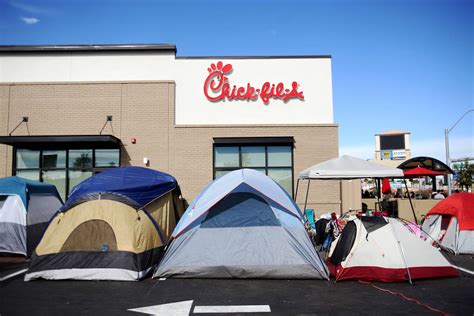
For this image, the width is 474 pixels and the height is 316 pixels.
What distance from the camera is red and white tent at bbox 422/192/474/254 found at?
8.84 meters

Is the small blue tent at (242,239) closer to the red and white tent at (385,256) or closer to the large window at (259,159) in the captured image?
the red and white tent at (385,256)

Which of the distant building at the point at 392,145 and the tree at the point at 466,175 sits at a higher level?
the distant building at the point at 392,145

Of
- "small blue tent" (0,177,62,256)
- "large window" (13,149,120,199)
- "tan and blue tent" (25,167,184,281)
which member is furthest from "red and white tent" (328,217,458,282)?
"large window" (13,149,120,199)

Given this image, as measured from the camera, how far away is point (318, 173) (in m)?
9.96

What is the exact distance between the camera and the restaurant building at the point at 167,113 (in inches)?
551

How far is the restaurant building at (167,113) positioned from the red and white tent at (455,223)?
4365 mm

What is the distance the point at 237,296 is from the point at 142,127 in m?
9.89

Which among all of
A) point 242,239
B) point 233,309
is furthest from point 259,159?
point 233,309

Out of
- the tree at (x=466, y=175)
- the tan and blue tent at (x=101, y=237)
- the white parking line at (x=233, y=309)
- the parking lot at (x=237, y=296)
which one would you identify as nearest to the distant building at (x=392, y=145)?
the tree at (x=466, y=175)

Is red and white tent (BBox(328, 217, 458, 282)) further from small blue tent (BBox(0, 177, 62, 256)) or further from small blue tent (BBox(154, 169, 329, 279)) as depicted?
small blue tent (BBox(0, 177, 62, 256))

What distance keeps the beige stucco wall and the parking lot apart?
25.3 feet

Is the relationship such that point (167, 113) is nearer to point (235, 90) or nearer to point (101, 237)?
point (235, 90)

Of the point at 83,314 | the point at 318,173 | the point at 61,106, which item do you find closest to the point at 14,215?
the point at 83,314

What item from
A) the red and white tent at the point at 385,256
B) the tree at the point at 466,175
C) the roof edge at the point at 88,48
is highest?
the roof edge at the point at 88,48
